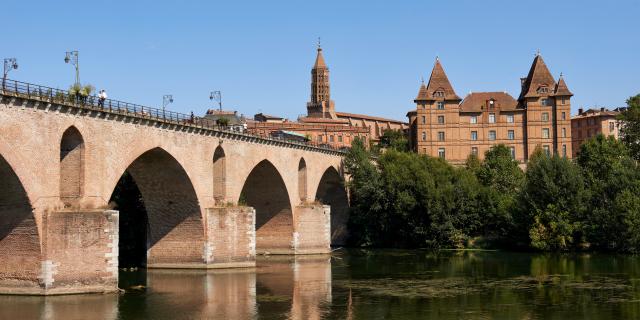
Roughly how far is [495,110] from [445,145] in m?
8.07

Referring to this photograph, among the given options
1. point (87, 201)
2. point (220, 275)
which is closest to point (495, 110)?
point (220, 275)

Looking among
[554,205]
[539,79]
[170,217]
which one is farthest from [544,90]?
[170,217]

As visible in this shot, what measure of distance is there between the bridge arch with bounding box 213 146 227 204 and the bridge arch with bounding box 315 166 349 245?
25.9 m

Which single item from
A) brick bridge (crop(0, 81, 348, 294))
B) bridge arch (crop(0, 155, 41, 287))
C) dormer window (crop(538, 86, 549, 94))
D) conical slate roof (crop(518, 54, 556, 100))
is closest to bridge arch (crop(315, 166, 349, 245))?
brick bridge (crop(0, 81, 348, 294))

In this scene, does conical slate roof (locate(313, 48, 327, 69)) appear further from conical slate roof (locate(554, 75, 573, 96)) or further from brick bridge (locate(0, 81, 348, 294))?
brick bridge (locate(0, 81, 348, 294))

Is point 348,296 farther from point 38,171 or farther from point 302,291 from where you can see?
point 38,171

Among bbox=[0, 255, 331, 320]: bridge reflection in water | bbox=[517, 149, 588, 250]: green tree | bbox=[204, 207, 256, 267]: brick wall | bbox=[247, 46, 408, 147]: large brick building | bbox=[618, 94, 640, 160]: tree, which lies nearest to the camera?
bbox=[0, 255, 331, 320]: bridge reflection in water

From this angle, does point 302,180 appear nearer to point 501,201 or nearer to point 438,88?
point 501,201

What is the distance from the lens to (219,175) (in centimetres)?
5616

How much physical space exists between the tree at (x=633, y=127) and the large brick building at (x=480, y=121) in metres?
16.7

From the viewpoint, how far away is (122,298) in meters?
39.1

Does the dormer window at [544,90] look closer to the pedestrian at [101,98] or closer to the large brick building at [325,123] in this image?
the large brick building at [325,123]

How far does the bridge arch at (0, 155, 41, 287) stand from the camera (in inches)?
1447

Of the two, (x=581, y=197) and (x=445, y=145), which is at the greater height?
(x=445, y=145)
